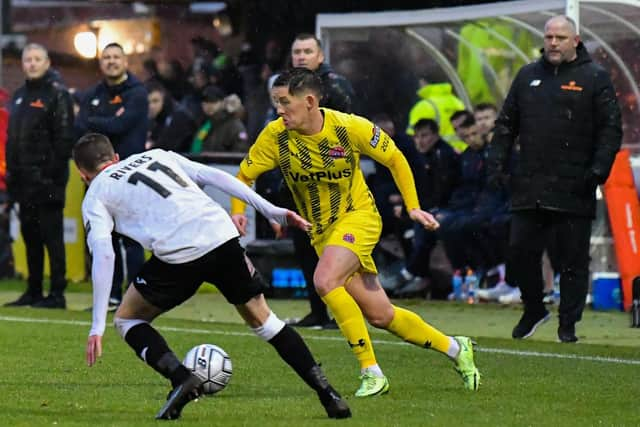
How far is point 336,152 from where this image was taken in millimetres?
9359

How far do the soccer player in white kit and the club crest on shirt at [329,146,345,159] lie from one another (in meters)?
1.31

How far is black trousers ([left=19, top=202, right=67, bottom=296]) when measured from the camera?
49.1ft

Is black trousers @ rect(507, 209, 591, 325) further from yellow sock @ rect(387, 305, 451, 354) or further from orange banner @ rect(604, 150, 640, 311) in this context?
yellow sock @ rect(387, 305, 451, 354)

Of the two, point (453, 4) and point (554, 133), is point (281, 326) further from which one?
point (453, 4)

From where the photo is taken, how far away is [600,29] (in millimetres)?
15938

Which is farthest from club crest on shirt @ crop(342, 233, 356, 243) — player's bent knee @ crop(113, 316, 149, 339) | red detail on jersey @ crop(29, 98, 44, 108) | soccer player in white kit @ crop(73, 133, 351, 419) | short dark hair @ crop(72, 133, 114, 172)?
red detail on jersey @ crop(29, 98, 44, 108)

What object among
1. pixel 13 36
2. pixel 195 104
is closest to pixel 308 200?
pixel 195 104

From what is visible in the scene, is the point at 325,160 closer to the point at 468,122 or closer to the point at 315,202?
the point at 315,202

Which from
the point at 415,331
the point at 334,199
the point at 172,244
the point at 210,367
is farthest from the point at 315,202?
the point at 172,244

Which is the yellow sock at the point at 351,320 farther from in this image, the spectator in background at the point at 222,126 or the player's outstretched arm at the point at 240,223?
the spectator in background at the point at 222,126

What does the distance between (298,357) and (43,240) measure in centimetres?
764

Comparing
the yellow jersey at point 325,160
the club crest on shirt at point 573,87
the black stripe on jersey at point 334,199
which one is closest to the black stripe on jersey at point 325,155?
the yellow jersey at point 325,160

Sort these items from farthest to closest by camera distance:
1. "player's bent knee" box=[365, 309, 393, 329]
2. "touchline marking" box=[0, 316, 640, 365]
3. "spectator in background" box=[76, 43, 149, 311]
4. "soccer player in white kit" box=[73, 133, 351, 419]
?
1. "spectator in background" box=[76, 43, 149, 311]
2. "touchline marking" box=[0, 316, 640, 365]
3. "player's bent knee" box=[365, 309, 393, 329]
4. "soccer player in white kit" box=[73, 133, 351, 419]

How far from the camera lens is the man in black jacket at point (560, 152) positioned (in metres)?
11.8
